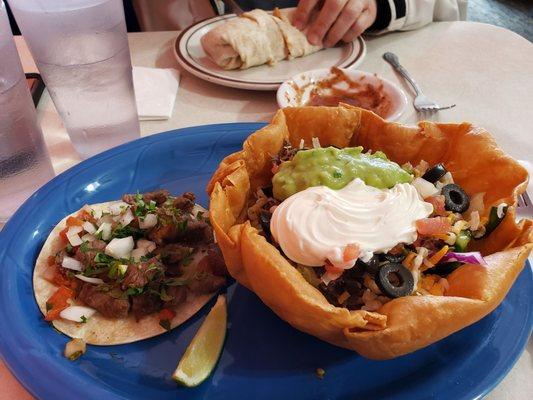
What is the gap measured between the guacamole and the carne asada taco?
36cm

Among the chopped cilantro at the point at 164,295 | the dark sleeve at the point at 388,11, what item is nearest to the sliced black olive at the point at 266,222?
the chopped cilantro at the point at 164,295

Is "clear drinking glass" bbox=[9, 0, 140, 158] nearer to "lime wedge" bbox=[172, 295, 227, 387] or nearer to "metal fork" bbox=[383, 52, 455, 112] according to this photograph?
"lime wedge" bbox=[172, 295, 227, 387]

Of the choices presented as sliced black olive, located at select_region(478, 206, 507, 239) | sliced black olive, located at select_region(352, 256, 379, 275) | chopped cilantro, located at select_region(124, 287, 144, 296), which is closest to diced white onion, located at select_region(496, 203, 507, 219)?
sliced black olive, located at select_region(478, 206, 507, 239)

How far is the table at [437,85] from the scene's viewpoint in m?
2.41

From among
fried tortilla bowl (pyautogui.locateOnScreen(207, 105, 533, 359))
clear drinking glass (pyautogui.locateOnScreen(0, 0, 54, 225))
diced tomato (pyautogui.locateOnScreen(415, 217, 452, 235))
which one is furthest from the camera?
clear drinking glass (pyautogui.locateOnScreen(0, 0, 54, 225))

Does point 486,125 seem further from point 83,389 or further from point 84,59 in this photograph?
point 83,389

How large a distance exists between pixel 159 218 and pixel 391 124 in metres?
0.86

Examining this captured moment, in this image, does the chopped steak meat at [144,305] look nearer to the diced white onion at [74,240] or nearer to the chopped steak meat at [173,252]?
the chopped steak meat at [173,252]

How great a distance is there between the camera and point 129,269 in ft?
5.09

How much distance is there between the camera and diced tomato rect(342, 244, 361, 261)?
4.12 ft

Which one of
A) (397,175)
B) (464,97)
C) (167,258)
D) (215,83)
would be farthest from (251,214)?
(464,97)

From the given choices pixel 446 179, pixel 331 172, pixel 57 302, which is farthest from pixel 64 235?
pixel 446 179

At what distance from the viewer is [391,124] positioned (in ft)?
5.63

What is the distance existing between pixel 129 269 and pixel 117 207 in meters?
0.38
